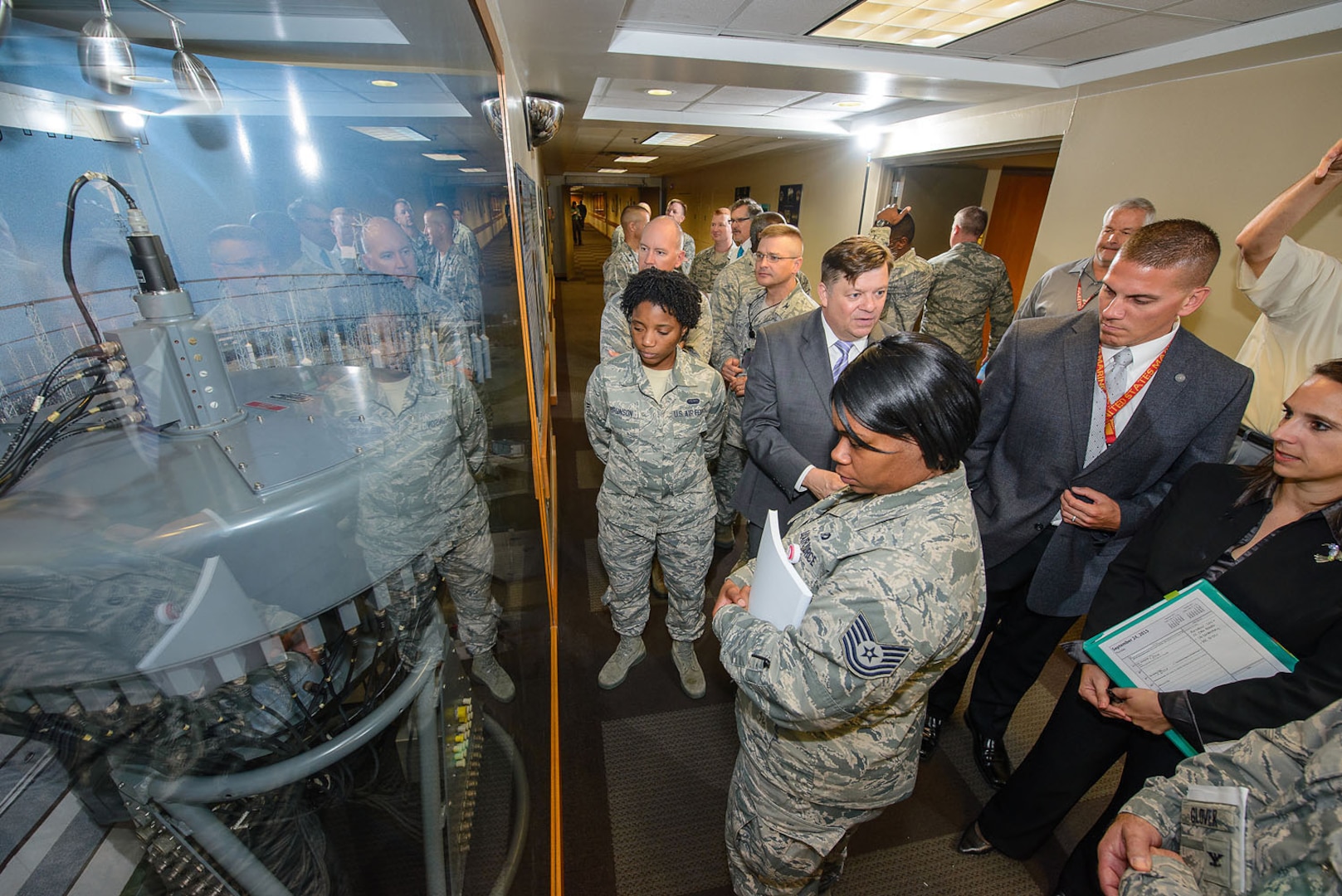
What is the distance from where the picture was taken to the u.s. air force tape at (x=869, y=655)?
792 millimetres

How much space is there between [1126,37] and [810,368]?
2.65m

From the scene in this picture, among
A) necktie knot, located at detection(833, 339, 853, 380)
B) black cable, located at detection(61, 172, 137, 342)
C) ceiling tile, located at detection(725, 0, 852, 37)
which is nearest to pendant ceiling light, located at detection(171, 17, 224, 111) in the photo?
black cable, located at detection(61, 172, 137, 342)

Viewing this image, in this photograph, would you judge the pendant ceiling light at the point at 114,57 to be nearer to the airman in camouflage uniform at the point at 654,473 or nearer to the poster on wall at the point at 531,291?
the poster on wall at the point at 531,291

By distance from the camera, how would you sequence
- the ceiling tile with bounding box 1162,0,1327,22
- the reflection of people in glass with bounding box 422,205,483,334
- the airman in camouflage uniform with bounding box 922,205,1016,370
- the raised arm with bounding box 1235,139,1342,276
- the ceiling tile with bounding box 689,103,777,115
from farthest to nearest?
the ceiling tile with bounding box 689,103,777,115 < the airman in camouflage uniform with bounding box 922,205,1016,370 < the ceiling tile with bounding box 1162,0,1327,22 < the raised arm with bounding box 1235,139,1342,276 < the reflection of people in glass with bounding box 422,205,483,334

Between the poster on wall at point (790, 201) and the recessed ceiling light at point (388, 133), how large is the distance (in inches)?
310

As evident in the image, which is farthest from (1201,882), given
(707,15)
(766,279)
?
(707,15)

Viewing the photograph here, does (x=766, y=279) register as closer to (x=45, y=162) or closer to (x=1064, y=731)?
(x=1064, y=731)

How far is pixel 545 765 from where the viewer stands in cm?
156

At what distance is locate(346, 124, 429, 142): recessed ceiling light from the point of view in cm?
67

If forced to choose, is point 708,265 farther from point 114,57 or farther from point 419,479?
point 114,57

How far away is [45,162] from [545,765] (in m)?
1.65

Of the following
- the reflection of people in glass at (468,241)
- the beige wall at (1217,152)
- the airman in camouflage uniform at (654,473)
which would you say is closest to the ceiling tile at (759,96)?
the beige wall at (1217,152)

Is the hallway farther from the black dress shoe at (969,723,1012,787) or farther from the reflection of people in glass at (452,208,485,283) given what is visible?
the reflection of people in glass at (452,208,485,283)

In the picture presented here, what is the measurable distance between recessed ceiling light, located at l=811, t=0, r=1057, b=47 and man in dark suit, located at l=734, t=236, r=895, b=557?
1595 mm
